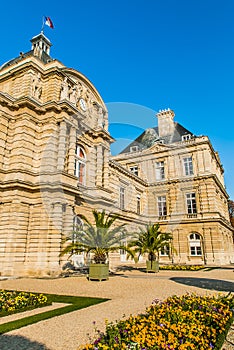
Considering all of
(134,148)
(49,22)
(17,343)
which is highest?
(49,22)

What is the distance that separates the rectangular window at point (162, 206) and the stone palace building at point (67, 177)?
0.41 ft

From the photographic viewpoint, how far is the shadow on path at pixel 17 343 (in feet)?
13.8

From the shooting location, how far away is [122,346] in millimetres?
3617

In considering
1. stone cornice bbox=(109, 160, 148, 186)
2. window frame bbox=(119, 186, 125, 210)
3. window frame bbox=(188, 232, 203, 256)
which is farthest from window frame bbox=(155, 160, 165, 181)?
window frame bbox=(188, 232, 203, 256)

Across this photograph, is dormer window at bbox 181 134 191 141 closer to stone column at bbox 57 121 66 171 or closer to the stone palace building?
the stone palace building

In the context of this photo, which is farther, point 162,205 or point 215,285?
point 162,205

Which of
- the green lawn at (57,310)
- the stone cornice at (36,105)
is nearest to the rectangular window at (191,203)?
the stone cornice at (36,105)

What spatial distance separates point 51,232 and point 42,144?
6226 mm

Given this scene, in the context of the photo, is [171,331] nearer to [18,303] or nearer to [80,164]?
[18,303]

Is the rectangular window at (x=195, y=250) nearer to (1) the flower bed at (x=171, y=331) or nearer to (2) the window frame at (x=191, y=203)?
(2) the window frame at (x=191, y=203)

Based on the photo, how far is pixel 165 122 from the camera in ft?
121

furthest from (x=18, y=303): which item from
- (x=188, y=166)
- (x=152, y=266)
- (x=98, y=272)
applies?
(x=188, y=166)

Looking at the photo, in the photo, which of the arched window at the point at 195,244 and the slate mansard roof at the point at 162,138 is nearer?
the arched window at the point at 195,244

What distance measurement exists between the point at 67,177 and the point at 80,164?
4.25 meters
